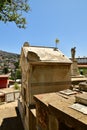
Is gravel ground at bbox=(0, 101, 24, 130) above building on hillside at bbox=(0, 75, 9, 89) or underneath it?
underneath

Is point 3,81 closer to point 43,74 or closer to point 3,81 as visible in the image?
point 3,81

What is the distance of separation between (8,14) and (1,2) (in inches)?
55.3

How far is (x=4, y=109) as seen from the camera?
18484mm

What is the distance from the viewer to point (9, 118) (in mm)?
15578

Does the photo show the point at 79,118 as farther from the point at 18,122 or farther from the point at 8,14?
the point at 18,122

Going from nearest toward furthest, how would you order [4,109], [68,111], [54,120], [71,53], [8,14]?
[68,111], [54,120], [8,14], [4,109], [71,53]

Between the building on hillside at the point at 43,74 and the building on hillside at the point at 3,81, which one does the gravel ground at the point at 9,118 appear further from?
the building on hillside at the point at 3,81

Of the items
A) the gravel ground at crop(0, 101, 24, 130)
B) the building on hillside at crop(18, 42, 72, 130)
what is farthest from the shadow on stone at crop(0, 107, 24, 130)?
the building on hillside at crop(18, 42, 72, 130)

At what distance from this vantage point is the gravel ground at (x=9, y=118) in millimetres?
13675

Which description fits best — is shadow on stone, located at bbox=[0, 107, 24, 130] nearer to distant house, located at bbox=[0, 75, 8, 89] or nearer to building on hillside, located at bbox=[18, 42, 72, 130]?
building on hillside, located at bbox=[18, 42, 72, 130]

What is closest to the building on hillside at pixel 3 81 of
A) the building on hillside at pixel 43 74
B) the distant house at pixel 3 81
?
the distant house at pixel 3 81

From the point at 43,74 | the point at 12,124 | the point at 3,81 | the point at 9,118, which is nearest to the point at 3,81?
the point at 3,81

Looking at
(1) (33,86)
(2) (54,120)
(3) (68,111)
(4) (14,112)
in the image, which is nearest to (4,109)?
(4) (14,112)

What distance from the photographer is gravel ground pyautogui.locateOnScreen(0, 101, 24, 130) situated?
13.7 m
